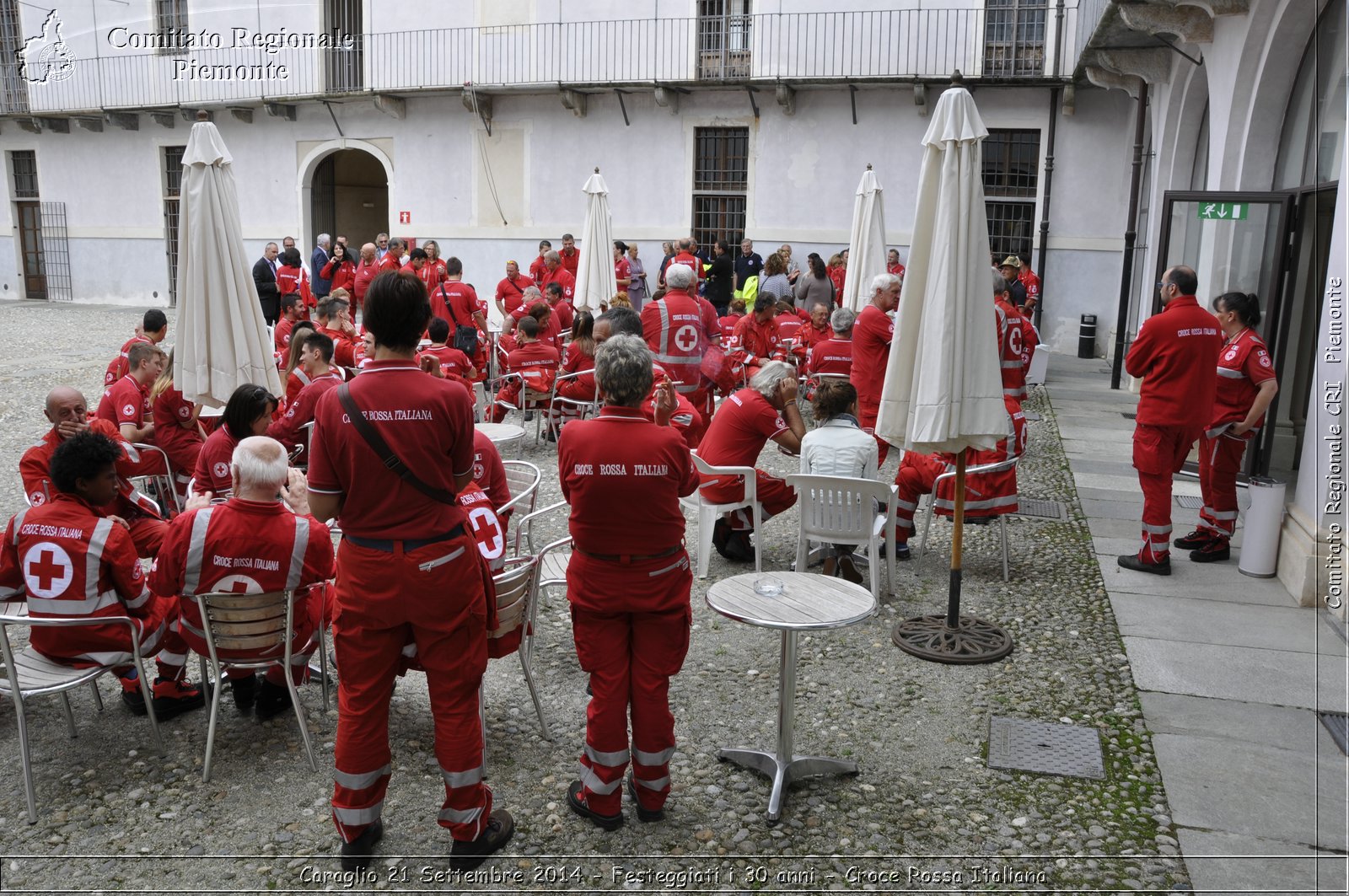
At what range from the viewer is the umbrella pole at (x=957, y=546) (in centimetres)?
534

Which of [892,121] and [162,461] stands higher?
[892,121]

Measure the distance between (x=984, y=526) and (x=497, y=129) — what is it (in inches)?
669

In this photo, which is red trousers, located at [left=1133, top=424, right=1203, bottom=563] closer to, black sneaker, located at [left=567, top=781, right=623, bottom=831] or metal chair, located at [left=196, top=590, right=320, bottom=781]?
black sneaker, located at [left=567, top=781, right=623, bottom=831]

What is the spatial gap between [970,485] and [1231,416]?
6.34ft

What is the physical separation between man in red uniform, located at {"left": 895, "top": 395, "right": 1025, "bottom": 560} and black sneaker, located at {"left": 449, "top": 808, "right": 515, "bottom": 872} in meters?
3.30

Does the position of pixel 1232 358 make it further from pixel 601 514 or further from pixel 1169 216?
pixel 601 514

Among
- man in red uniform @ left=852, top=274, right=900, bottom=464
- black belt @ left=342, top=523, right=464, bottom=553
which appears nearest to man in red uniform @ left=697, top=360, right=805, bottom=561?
man in red uniform @ left=852, top=274, right=900, bottom=464

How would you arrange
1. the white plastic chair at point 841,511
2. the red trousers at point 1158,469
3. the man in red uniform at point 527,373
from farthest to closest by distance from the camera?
the man in red uniform at point 527,373
the red trousers at point 1158,469
the white plastic chair at point 841,511

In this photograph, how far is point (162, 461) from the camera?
6.58 m

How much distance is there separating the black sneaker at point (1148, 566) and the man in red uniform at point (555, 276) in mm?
8614

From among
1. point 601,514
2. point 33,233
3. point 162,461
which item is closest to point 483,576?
point 601,514

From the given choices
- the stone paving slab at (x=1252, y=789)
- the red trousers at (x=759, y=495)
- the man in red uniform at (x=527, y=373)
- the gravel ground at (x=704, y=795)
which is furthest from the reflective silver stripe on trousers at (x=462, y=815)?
the man in red uniform at (x=527, y=373)

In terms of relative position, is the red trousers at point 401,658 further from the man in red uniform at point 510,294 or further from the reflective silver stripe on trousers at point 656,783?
the man in red uniform at point 510,294

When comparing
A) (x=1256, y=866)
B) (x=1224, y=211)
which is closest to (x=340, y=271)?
(x=1224, y=211)
